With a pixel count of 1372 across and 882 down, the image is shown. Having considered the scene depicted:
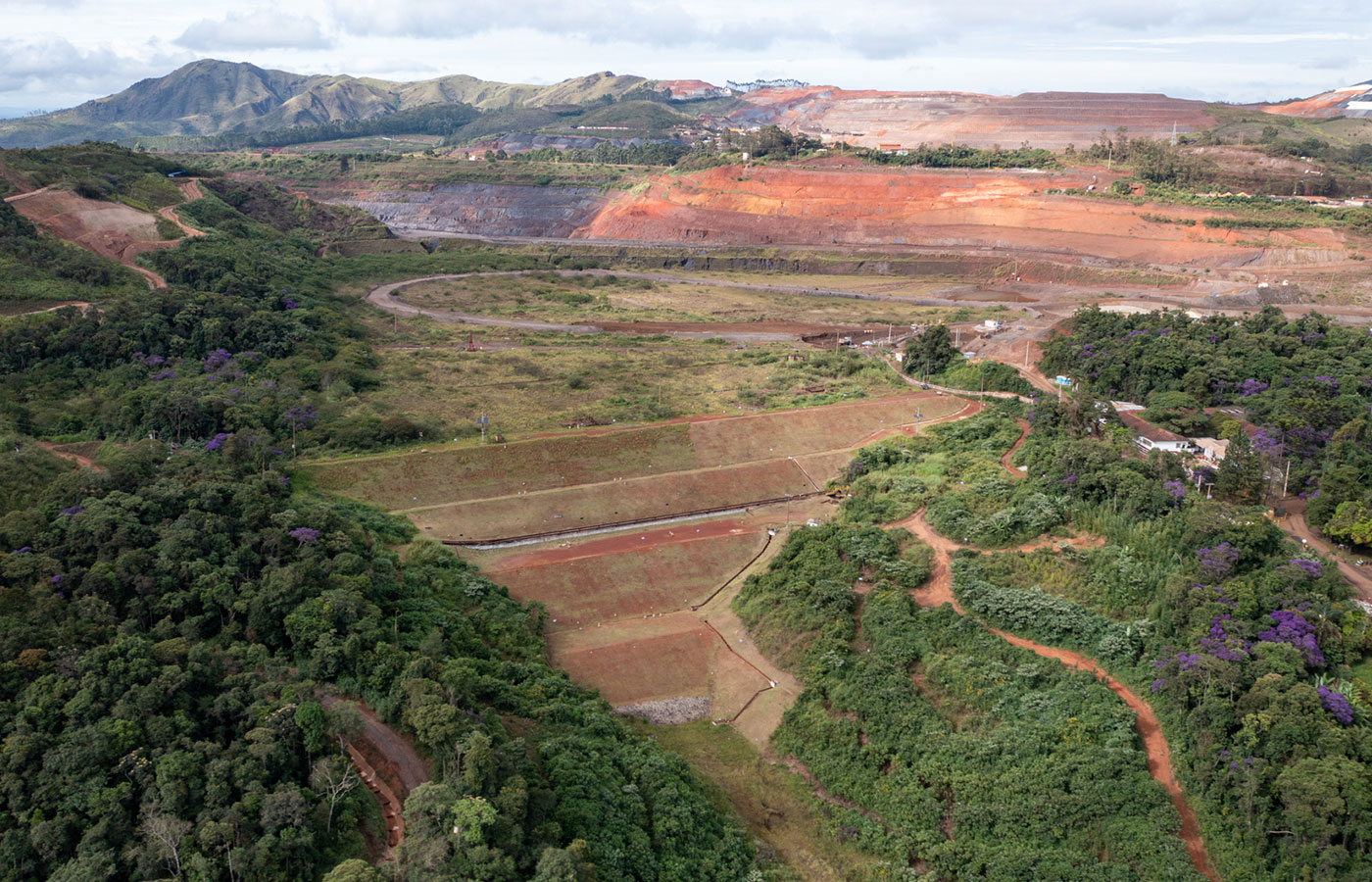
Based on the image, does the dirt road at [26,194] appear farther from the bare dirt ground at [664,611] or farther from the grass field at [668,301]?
the bare dirt ground at [664,611]

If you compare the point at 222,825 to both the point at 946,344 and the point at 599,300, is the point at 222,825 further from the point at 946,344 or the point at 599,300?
the point at 599,300

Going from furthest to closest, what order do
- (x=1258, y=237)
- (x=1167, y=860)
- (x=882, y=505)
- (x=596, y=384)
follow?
(x=1258, y=237) < (x=596, y=384) < (x=882, y=505) < (x=1167, y=860)

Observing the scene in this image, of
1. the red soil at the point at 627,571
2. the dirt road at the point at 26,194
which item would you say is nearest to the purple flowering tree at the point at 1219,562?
the red soil at the point at 627,571

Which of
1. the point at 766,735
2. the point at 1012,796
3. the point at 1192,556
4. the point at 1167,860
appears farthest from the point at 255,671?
the point at 1192,556

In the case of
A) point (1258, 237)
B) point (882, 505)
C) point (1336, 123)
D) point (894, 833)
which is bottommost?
point (894, 833)

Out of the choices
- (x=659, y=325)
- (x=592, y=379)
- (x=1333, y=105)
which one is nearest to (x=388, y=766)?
(x=592, y=379)

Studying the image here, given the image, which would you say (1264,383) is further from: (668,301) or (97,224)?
(97,224)
